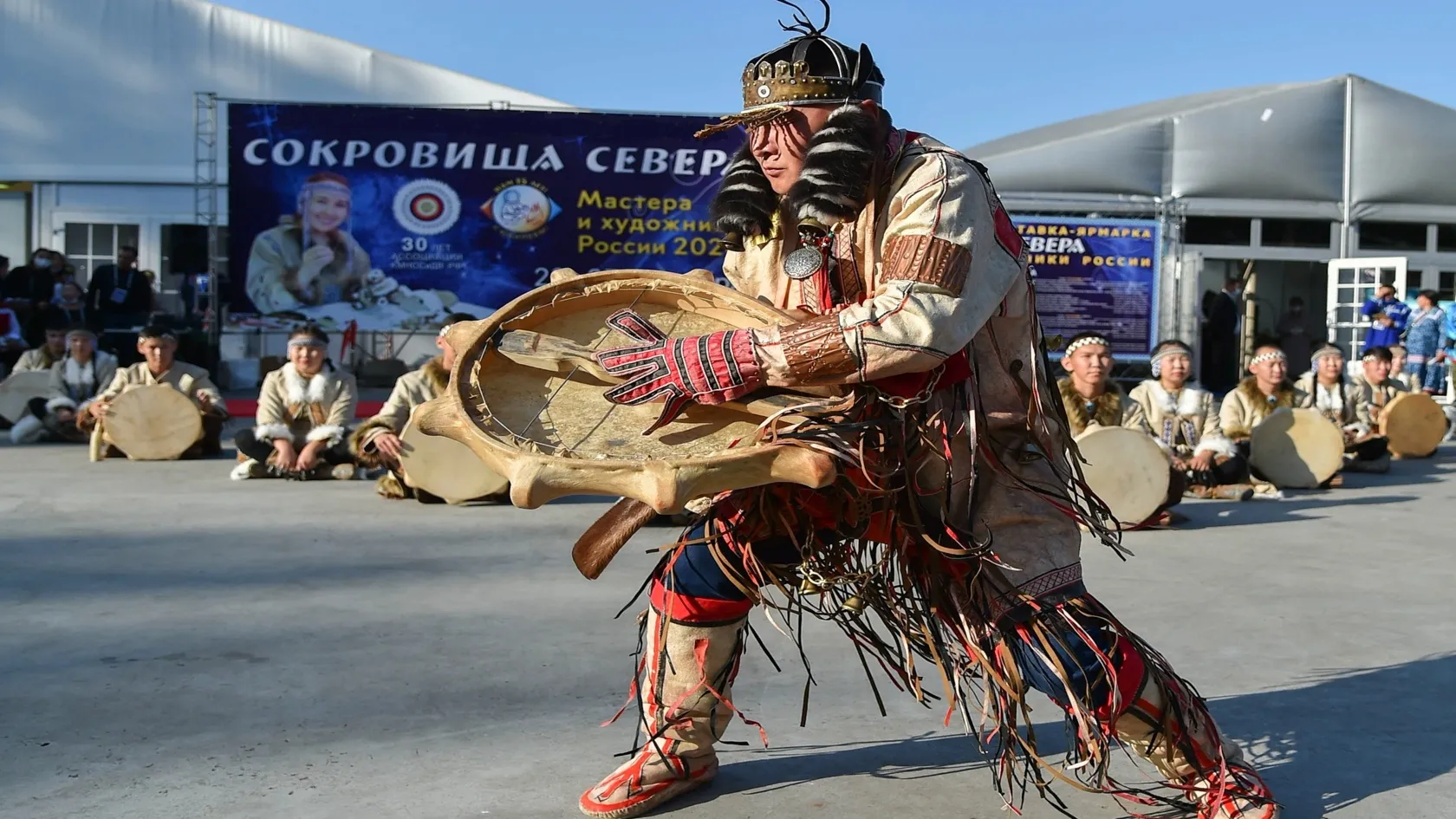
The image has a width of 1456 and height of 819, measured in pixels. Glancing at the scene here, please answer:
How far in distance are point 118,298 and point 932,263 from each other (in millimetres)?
12819

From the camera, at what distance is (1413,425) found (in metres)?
9.69

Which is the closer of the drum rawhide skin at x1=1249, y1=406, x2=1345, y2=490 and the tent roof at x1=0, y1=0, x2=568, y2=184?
the drum rawhide skin at x1=1249, y1=406, x2=1345, y2=490

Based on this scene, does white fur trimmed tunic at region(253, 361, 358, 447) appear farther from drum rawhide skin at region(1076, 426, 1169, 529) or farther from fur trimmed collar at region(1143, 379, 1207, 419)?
fur trimmed collar at region(1143, 379, 1207, 419)

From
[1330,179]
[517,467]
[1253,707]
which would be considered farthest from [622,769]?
[1330,179]

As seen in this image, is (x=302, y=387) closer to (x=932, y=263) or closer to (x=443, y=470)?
(x=443, y=470)

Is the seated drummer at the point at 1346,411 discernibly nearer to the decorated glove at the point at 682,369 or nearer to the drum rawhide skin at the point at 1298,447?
the drum rawhide skin at the point at 1298,447

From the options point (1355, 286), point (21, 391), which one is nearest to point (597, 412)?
point (21, 391)

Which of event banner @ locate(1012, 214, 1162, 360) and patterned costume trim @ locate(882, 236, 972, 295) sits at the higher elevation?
event banner @ locate(1012, 214, 1162, 360)

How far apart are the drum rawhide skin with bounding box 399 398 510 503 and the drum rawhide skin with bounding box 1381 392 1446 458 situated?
650cm

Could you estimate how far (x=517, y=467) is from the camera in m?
2.20

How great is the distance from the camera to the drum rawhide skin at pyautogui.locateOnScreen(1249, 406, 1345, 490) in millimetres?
7824

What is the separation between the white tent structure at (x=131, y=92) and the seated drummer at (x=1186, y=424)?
37.3 ft

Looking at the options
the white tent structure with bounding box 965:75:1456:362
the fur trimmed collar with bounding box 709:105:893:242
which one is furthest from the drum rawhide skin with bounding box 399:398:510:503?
the white tent structure with bounding box 965:75:1456:362

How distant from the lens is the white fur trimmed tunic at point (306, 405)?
7766 millimetres
